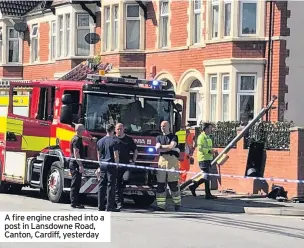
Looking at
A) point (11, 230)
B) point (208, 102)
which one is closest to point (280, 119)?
point (208, 102)

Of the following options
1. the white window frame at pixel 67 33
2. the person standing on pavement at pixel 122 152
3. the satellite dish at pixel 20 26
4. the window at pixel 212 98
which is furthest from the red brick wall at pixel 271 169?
the satellite dish at pixel 20 26

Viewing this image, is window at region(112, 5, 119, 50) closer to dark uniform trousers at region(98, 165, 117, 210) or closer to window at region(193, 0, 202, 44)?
window at region(193, 0, 202, 44)

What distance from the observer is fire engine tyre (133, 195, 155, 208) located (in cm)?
1734

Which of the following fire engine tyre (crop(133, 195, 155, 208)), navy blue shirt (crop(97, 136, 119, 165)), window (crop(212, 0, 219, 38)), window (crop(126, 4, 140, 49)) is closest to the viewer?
navy blue shirt (crop(97, 136, 119, 165))

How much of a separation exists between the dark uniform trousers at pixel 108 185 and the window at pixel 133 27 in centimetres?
1502

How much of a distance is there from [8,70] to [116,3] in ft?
36.4

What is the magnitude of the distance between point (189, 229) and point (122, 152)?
2.76 metres

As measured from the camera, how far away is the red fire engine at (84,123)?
15.9 metres

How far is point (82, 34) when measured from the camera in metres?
32.4

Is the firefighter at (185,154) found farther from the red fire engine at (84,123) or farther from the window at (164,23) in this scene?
the window at (164,23)

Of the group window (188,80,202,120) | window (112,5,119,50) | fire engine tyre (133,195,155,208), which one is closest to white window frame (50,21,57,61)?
window (112,5,119,50)

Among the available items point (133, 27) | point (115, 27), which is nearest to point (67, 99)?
point (133, 27)

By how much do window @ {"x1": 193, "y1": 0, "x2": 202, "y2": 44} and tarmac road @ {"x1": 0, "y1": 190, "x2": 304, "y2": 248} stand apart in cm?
1112

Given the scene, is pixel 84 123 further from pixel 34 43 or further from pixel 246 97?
pixel 34 43
